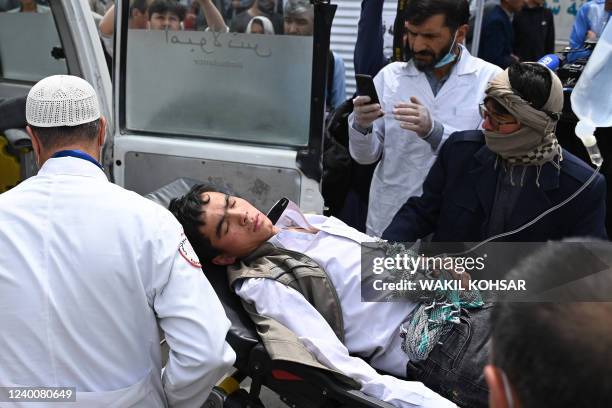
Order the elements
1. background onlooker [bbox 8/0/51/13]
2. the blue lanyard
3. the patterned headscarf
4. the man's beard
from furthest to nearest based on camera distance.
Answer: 1. background onlooker [bbox 8/0/51/13]
2. the man's beard
3. the patterned headscarf
4. the blue lanyard

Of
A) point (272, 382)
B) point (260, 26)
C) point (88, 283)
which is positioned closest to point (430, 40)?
point (260, 26)

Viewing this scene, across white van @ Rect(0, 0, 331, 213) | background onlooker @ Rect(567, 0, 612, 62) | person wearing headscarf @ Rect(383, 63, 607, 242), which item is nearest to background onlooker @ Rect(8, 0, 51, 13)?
white van @ Rect(0, 0, 331, 213)

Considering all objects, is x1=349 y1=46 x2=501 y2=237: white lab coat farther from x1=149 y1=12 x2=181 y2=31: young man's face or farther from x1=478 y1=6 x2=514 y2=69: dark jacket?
x1=478 y1=6 x2=514 y2=69: dark jacket

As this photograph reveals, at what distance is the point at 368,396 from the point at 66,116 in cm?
135

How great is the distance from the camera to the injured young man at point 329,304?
236 cm

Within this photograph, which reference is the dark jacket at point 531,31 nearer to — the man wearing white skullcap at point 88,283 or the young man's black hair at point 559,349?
the man wearing white skullcap at point 88,283

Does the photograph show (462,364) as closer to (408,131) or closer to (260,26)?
(408,131)

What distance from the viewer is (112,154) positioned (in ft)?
13.2

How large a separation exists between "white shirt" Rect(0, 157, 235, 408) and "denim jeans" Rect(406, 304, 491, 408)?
2.89 feet

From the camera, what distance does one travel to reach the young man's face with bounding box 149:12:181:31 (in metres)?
3.71

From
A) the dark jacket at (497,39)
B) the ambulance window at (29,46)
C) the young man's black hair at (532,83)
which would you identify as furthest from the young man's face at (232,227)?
the dark jacket at (497,39)

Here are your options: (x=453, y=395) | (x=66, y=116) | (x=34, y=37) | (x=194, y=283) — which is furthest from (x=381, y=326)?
(x=34, y=37)

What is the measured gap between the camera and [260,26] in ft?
11.7

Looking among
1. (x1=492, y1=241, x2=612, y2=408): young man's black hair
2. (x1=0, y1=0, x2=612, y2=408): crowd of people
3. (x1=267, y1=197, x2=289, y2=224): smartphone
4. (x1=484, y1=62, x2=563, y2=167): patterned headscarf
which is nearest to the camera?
(x1=492, y1=241, x2=612, y2=408): young man's black hair
